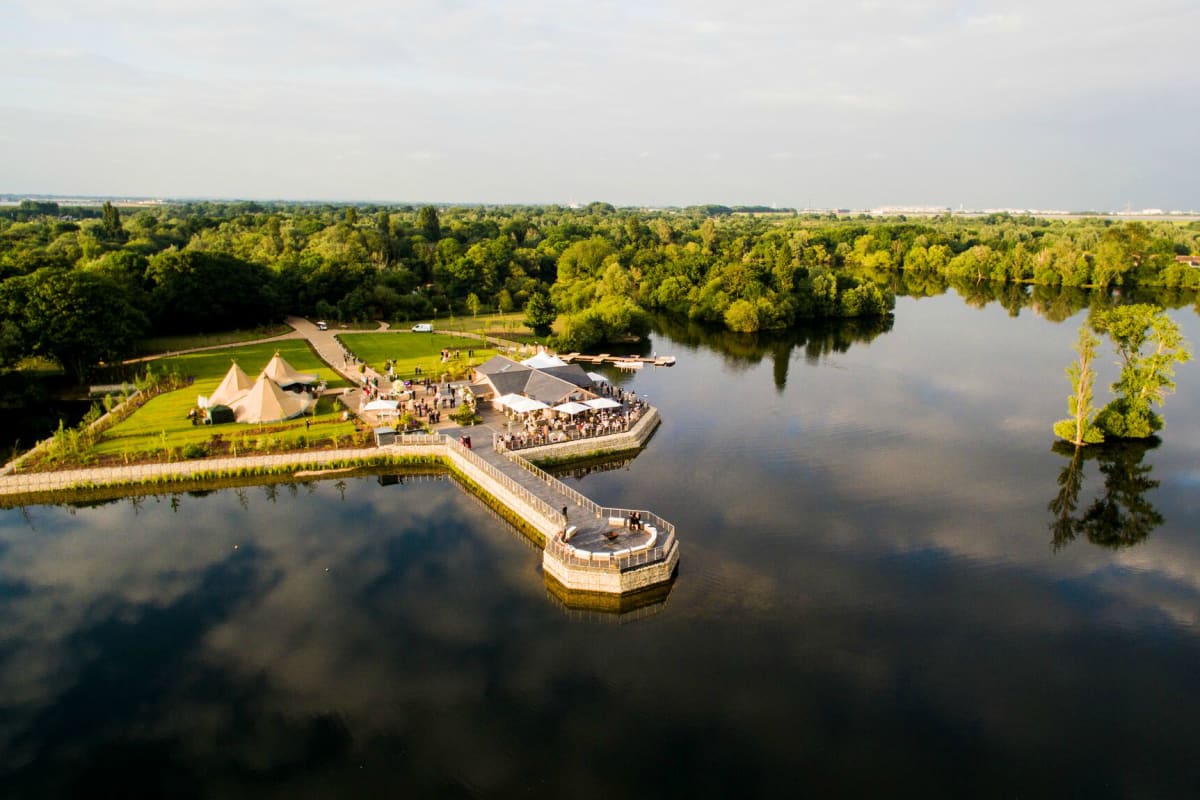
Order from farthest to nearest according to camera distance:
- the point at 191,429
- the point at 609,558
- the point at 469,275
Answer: the point at 469,275, the point at 191,429, the point at 609,558

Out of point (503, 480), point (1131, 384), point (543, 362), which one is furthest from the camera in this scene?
point (543, 362)

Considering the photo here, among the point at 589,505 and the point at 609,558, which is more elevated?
the point at 589,505

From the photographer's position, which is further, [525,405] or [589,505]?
[525,405]

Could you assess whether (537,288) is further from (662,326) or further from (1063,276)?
(1063,276)

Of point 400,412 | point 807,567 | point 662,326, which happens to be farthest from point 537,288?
point 807,567

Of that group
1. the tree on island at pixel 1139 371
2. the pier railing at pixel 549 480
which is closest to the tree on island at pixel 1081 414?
the tree on island at pixel 1139 371

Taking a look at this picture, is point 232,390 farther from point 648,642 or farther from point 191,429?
point 648,642

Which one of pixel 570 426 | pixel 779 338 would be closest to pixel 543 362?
pixel 570 426
